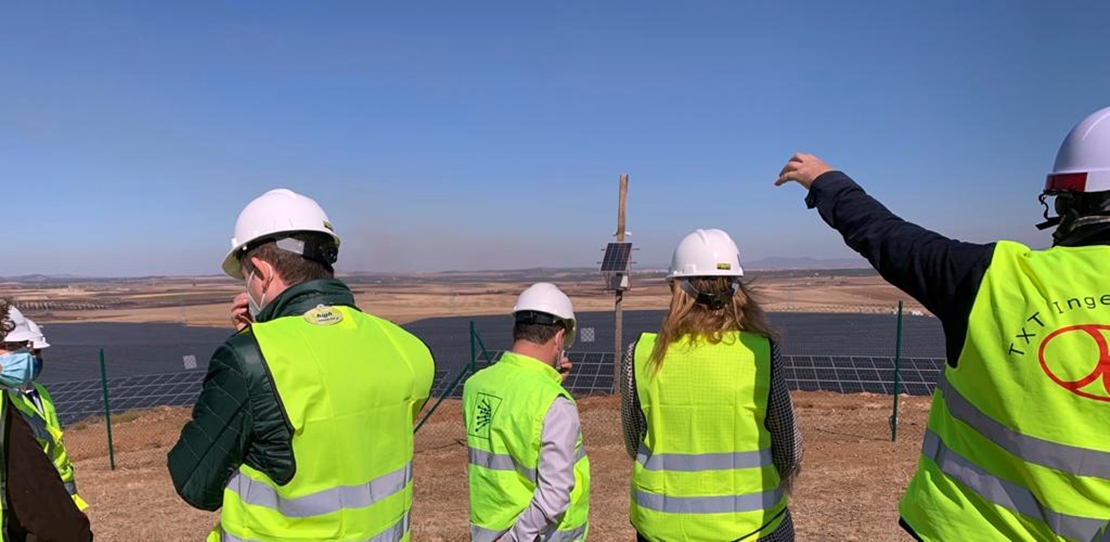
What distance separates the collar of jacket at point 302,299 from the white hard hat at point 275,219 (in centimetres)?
22

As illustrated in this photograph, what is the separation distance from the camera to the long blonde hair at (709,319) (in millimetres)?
2512

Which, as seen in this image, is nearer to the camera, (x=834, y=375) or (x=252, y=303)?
(x=252, y=303)

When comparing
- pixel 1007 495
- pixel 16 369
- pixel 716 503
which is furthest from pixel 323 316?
pixel 16 369

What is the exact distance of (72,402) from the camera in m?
16.6

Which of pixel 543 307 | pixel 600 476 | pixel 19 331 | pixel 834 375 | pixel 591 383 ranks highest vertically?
pixel 543 307

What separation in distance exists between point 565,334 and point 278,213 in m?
1.58

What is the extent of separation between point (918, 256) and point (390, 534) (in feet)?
6.18

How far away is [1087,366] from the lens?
126cm

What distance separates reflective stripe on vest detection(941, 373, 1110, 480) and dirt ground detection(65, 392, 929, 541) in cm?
487

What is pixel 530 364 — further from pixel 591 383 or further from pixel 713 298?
pixel 591 383

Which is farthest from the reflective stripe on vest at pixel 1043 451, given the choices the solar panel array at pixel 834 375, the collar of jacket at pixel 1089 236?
the solar panel array at pixel 834 375

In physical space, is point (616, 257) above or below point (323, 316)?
below

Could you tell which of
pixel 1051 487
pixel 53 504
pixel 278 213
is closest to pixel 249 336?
pixel 278 213

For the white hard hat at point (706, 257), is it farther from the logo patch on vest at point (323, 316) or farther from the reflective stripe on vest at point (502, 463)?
the logo patch on vest at point (323, 316)
